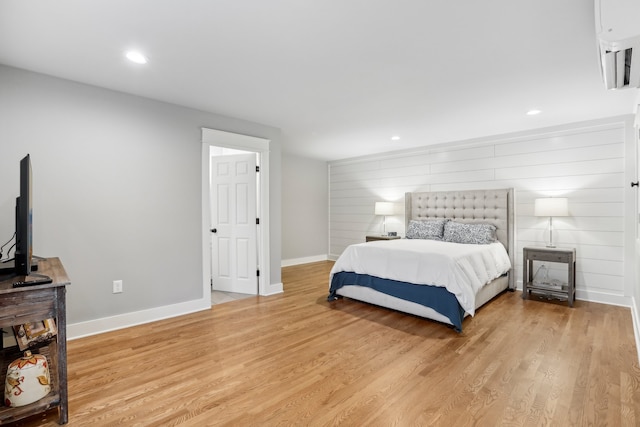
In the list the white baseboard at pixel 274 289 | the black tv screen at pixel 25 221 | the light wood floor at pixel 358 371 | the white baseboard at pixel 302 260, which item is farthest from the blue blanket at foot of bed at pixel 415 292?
the black tv screen at pixel 25 221

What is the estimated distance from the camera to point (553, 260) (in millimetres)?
4000

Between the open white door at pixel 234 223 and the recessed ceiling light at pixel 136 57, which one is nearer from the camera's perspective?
the recessed ceiling light at pixel 136 57

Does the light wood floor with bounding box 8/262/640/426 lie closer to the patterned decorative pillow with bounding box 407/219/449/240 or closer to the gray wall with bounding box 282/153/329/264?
the patterned decorative pillow with bounding box 407/219/449/240

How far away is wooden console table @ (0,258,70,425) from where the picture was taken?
1.64 meters

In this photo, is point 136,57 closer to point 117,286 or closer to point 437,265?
point 117,286

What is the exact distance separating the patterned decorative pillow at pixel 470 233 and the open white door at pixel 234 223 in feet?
9.67

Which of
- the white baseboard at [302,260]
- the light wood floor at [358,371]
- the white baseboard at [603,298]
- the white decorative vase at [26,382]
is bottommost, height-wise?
the light wood floor at [358,371]

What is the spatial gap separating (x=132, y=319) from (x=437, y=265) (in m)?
3.26

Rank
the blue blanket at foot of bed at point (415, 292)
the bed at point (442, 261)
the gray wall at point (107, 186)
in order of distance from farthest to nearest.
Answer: the bed at point (442, 261) < the blue blanket at foot of bed at point (415, 292) < the gray wall at point (107, 186)

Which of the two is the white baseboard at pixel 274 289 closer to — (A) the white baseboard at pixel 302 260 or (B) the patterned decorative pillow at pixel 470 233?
(A) the white baseboard at pixel 302 260

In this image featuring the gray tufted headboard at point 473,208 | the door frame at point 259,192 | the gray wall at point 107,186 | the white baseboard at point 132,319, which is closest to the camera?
the gray wall at point 107,186

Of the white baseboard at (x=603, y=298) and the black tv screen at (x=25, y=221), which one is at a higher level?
the black tv screen at (x=25, y=221)

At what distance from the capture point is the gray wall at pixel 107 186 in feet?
9.05

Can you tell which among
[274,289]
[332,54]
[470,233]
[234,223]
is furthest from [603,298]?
[234,223]
